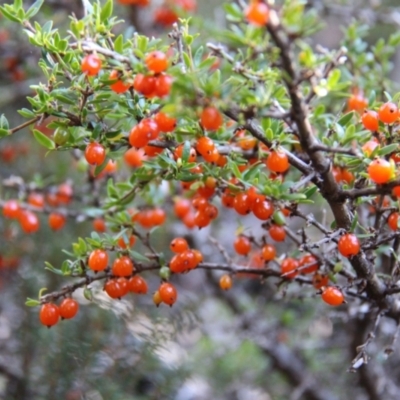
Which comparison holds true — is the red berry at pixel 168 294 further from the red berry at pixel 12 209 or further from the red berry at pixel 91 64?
the red berry at pixel 12 209

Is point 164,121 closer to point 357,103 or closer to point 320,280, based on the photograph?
point 320,280

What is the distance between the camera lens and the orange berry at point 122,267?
0.65 meters

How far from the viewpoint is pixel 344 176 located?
2.13ft

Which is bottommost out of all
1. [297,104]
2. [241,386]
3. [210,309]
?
[241,386]

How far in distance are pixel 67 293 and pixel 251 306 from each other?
2.72 feet

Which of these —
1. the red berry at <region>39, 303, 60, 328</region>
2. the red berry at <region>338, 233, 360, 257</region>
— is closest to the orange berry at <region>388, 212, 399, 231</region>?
the red berry at <region>338, 233, 360, 257</region>

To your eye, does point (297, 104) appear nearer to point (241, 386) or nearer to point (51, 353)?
point (51, 353)

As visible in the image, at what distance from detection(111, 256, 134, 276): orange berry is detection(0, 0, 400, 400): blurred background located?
27 cm

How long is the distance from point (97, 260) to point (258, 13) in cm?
38

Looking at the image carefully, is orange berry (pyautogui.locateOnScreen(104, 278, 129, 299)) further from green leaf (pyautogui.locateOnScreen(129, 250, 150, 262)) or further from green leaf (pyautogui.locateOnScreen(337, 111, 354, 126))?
green leaf (pyautogui.locateOnScreen(337, 111, 354, 126))

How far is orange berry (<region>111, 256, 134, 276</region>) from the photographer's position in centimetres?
65

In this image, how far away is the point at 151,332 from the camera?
3.25 ft

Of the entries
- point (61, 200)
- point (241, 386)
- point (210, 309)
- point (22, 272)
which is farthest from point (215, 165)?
point (210, 309)

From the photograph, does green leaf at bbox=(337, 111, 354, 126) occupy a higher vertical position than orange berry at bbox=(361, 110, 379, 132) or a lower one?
higher
